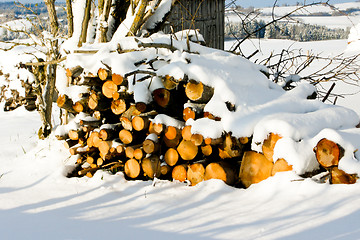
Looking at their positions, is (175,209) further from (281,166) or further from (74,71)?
(74,71)

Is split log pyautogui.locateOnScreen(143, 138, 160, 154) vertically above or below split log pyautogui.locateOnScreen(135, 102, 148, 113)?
below

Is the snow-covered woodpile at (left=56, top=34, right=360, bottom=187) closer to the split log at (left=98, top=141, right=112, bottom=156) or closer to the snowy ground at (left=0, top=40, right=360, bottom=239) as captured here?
the split log at (left=98, top=141, right=112, bottom=156)

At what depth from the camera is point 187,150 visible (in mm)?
3158

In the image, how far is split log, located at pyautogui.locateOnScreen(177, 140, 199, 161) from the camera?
3.14 meters

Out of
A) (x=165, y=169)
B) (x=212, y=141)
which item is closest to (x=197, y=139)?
(x=212, y=141)

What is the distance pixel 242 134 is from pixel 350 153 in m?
0.82

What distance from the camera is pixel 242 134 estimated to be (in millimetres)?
2887

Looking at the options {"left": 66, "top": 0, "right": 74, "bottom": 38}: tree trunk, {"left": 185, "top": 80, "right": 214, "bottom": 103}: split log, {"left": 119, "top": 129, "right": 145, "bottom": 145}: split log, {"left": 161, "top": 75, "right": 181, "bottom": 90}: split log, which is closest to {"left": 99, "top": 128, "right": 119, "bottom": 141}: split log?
{"left": 119, "top": 129, "right": 145, "bottom": 145}: split log

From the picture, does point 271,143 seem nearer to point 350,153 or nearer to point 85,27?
point 350,153

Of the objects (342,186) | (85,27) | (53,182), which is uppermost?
(85,27)

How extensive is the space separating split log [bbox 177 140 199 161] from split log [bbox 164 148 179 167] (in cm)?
8

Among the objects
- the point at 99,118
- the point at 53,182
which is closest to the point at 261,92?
the point at 99,118

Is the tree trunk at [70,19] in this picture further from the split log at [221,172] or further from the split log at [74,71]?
the split log at [221,172]

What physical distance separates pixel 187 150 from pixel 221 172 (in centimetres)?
38
